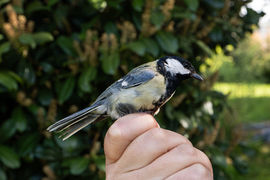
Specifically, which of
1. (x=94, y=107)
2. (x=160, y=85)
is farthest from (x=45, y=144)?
(x=160, y=85)

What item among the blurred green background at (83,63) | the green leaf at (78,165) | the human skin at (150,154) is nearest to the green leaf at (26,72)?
the blurred green background at (83,63)

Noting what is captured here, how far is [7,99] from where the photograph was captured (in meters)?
2.13

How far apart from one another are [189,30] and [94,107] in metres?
1.13

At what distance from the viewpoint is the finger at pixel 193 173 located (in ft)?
3.02

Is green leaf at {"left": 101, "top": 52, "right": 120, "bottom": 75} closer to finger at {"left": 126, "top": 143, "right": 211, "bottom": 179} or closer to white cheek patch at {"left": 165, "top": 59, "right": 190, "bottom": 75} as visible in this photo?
white cheek patch at {"left": 165, "top": 59, "right": 190, "bottom": 75}

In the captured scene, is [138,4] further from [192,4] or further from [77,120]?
[77,120]

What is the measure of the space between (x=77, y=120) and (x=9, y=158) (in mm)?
806

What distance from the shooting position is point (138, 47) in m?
1.90

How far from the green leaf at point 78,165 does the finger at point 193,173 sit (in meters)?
1.08

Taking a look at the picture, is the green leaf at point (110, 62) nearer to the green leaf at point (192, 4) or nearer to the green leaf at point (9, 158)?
the green leaf at point (192, 4)

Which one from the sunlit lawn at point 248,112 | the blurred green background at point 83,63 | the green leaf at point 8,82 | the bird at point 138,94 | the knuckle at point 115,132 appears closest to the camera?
the knuckle at point 115,132

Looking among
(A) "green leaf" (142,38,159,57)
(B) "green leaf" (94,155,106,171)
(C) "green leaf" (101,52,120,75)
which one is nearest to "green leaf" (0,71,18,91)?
(C) "green leaf" (101,52,120,75)

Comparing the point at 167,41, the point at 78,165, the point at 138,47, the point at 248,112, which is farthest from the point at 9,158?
the point at 248,112

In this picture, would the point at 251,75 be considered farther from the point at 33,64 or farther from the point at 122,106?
the point at 122,106
